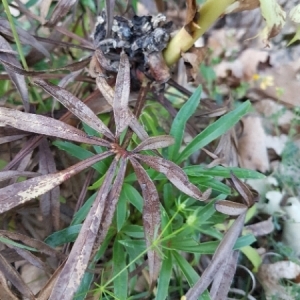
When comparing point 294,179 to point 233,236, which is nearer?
point 233,236

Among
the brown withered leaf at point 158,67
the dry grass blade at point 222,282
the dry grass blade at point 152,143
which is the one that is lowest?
the dry grass blade at point 222,282

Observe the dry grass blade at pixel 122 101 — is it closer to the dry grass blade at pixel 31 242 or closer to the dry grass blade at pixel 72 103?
the dry grass blade at pixel 72 103

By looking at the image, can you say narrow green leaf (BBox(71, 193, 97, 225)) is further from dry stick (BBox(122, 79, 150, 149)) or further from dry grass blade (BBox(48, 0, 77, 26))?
dry grass blade (BBox(48, 0, 77, 26))

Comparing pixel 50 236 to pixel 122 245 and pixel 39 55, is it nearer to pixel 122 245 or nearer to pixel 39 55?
pixel 122 245

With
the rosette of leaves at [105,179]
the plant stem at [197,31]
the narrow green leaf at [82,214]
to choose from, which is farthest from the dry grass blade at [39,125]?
the plant stem at [197,31]

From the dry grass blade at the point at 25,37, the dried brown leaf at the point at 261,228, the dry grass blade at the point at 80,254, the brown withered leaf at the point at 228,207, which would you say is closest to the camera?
the dry grass blade at the point at 80,254

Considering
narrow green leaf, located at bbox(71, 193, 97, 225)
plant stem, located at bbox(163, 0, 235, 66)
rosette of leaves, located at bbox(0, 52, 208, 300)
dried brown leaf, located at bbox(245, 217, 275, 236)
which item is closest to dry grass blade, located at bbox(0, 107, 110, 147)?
rosette of leaves, located at bbox(0, 52, 208, 300)

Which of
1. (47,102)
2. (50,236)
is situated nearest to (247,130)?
(47,102)
